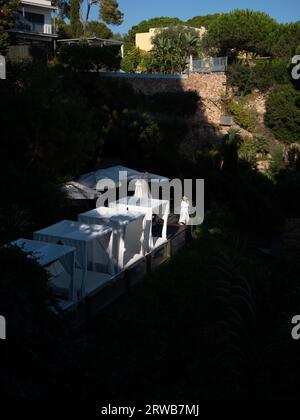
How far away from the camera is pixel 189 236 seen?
11.9m

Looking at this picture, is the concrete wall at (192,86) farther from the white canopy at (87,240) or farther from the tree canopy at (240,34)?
the white canopy at (87,240)

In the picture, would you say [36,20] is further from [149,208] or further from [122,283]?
[122,283]

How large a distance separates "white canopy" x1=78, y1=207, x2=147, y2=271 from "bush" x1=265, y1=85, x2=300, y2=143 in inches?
830

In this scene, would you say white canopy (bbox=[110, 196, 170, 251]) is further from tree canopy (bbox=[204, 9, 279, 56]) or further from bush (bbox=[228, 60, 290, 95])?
tree canopy (bbox=[204, 9, 279, 56])

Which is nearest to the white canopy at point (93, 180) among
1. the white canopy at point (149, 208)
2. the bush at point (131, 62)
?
the white canopy at point (149, 208)

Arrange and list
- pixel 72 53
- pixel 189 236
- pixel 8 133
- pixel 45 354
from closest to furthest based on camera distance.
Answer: pixel 45 354 < pixel 189 236 < pixel 8 133 < pixel 72 53

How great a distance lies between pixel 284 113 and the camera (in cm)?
2920

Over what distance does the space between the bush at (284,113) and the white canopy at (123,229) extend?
2108cm

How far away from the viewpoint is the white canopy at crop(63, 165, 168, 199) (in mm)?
13008

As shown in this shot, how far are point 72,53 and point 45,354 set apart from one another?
2249 centimetres

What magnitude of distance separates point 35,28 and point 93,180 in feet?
64.0

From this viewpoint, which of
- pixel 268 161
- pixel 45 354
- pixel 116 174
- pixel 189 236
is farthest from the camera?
pixel 268 161
